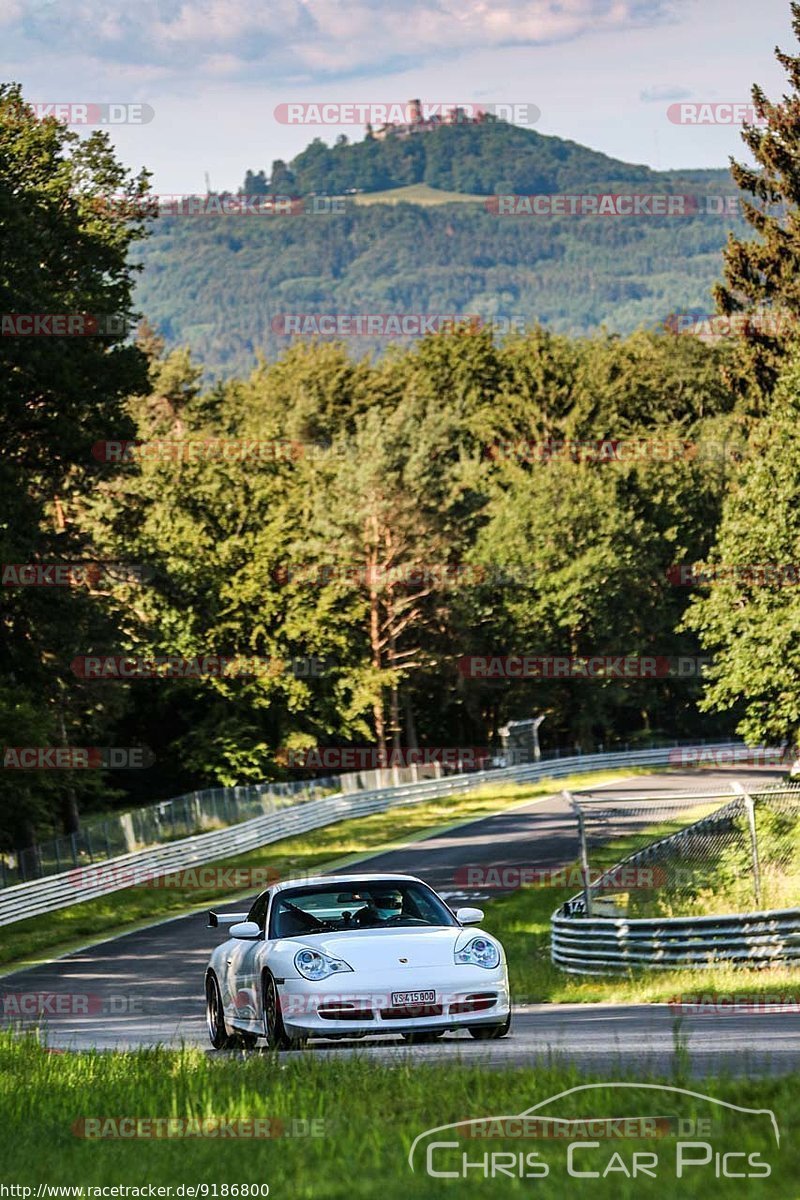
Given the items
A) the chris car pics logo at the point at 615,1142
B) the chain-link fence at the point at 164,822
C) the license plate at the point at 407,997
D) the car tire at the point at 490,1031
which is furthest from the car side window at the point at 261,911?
the chain-link fence at the point at 164,822

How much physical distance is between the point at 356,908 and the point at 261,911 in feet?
2.71

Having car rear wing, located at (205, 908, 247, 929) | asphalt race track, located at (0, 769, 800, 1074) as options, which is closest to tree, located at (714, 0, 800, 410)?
asphalt race track, located at (0, 769, 800, 1074)

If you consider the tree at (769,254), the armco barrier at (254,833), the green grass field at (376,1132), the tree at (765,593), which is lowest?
the armco barrier at (254,833)

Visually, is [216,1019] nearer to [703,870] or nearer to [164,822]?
[703,870]

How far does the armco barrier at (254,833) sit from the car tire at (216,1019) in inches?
771

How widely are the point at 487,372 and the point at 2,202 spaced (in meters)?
65.6

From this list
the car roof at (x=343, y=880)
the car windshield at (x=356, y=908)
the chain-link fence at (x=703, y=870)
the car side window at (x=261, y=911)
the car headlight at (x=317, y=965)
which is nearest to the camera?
the car headlight at (x=317, y=965)

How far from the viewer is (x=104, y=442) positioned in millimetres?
39188

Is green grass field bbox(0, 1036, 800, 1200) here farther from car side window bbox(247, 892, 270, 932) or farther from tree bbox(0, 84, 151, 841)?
tree bbox(0, 84, 151, 841)

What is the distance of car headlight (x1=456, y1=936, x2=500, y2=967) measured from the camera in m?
12.5

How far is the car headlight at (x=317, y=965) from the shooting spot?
12297 millimetres

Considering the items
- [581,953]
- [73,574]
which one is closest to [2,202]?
[73,574]

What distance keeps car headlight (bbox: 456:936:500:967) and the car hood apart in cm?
6

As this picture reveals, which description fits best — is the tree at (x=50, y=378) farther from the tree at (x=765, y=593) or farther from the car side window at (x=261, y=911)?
the car side window at (x=261, y=911)
